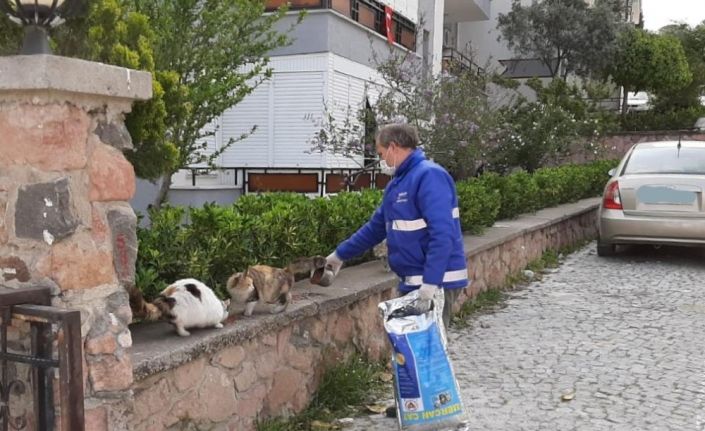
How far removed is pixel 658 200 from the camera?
28.8 ft

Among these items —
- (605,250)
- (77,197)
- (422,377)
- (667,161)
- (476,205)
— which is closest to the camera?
(77,197)

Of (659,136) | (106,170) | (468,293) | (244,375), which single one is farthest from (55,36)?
(659,136)

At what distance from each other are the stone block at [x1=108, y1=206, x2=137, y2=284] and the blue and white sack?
1.37m

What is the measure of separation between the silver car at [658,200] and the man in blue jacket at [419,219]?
5.52 metres

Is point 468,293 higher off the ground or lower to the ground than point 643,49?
lower

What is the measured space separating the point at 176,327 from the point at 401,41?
14413mm

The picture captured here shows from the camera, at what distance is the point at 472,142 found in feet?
32.5

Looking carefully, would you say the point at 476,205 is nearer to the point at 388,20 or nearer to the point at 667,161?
the point at 667,161

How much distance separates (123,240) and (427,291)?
5.12 feet

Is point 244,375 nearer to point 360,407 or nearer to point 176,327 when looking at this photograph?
point 176,327

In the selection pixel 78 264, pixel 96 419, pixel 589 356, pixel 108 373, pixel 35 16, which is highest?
pixel 35 16

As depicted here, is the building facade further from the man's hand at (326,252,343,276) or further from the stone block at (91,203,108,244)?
the stone block at (91,203,108,244)

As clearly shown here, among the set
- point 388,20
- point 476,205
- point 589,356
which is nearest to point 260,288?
point 589,356

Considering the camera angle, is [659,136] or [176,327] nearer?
[176,327]
